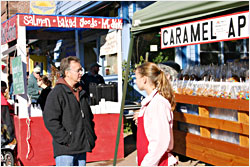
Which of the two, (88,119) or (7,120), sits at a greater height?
(88,119)

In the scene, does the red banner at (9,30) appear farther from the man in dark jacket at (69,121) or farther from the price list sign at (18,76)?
the man in dark jacket at (69,121)

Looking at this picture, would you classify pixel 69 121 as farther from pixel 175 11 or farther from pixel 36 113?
pixel 36 113

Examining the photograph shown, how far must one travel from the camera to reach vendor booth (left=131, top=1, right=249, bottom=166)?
427 cm

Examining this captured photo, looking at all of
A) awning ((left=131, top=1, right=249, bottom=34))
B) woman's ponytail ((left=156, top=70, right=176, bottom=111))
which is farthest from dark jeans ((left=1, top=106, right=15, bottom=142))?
woman's ponytail ((left=156, top=70, right=176, bottom=111))

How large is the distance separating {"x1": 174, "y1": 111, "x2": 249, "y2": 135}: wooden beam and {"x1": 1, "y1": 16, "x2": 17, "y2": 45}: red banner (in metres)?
3.46

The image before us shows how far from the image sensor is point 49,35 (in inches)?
355

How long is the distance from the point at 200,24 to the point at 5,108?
4219 millimetres

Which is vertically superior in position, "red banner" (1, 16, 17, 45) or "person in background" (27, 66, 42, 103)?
"red banner" (1, 16, 17, 45)

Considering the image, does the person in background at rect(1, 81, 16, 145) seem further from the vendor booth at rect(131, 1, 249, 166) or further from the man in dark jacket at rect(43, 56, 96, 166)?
the man in dark jacket at rect(43, 56, 96, 166)

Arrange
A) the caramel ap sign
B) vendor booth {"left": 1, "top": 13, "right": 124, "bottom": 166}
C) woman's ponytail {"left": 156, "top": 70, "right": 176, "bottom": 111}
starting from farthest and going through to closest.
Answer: vendor booth {"left": 1, "top": 13, "right": 124, "bottom": 166} < the caramel ap sign < woman's ponytail {"left": 156, "top": 70, "right": 176, "bottom": 111}

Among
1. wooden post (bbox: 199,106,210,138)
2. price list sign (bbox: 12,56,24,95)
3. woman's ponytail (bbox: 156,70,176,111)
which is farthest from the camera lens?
price list sign (bbox: 12,56,24,95)

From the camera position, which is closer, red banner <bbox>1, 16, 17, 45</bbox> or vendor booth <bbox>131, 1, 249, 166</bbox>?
vendor booth <bbox>131, 1, 249, 166</bbox>

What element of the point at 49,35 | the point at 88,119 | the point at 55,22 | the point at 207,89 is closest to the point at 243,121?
the point at 207,89

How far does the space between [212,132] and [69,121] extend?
2.24m
